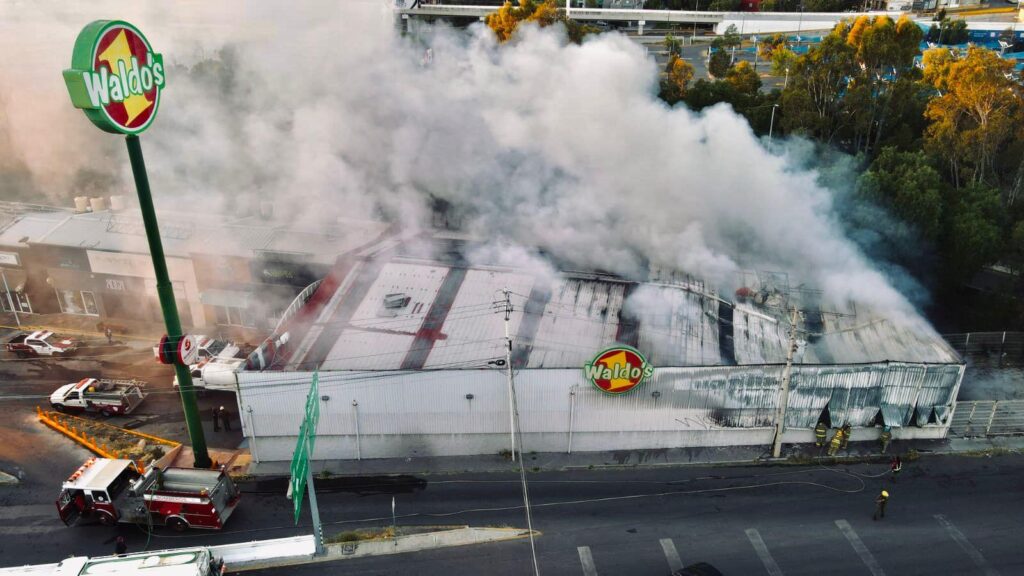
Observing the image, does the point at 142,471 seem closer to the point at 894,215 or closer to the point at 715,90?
the point at 894,215

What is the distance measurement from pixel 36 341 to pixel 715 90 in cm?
4094

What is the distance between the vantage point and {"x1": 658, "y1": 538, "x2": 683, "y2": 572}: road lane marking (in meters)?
18.8

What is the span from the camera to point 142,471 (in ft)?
73.5

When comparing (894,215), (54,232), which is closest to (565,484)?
(894,215)

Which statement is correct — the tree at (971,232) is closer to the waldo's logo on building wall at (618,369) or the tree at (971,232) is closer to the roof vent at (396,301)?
the waldo's logo on building wall at (618,369)

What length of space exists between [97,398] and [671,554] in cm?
2172

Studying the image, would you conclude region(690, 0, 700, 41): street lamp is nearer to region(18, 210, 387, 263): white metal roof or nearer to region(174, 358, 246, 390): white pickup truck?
region(18, 210, 387, 263): white metal roof

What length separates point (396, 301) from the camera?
27.3 metres

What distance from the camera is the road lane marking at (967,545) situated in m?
18.5

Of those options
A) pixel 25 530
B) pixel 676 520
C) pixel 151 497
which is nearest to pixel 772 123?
pixel 676 520

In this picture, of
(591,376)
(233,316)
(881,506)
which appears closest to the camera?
(881,506)

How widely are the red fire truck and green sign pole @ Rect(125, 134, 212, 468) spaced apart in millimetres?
1747

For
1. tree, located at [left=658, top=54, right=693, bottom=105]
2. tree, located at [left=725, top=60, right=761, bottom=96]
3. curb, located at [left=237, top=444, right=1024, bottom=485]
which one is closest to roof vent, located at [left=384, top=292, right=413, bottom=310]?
curb, located at [left=237, top=444, right=1024, bottom=485]

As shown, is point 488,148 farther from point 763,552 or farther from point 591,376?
point 763,552
